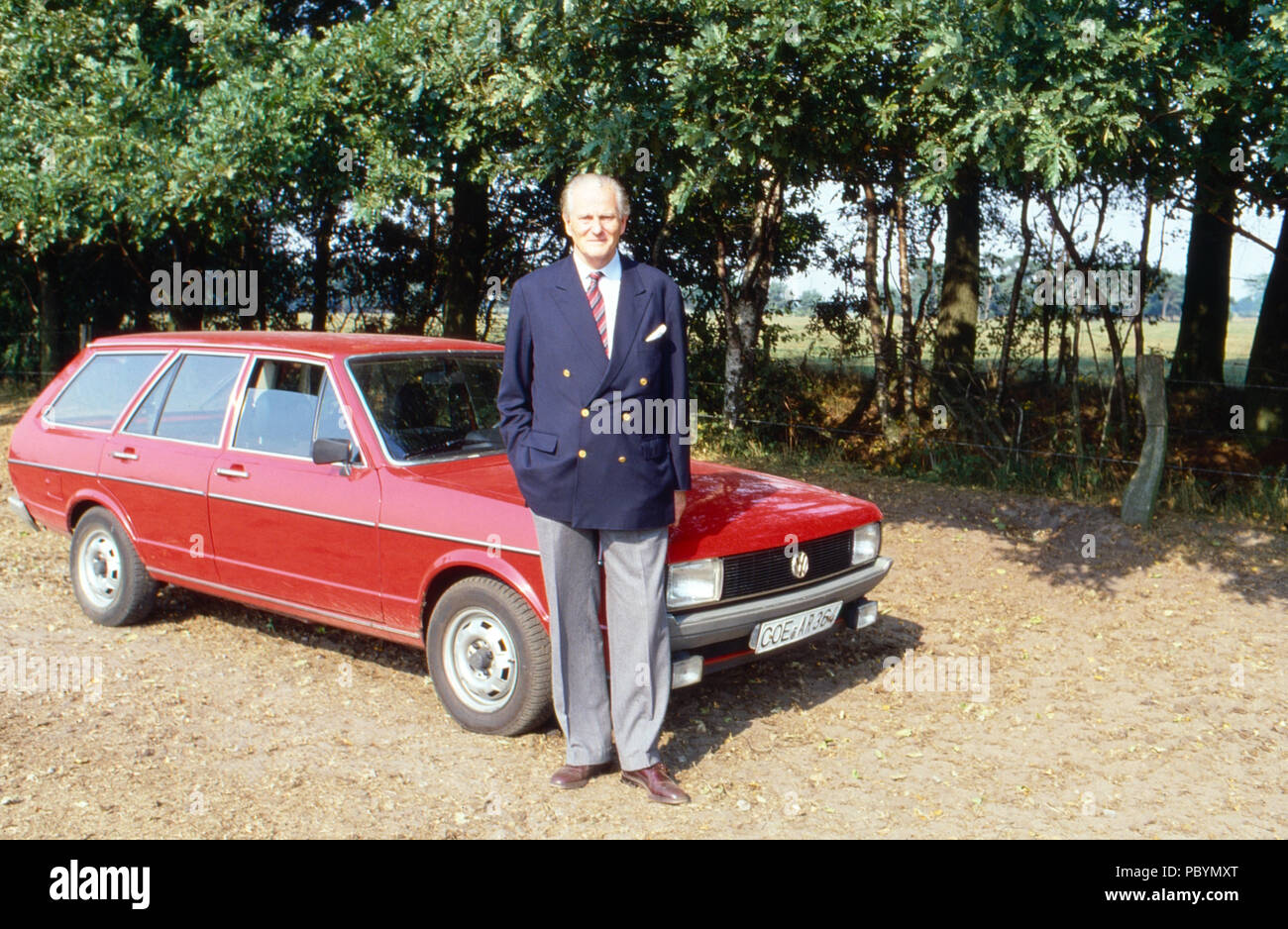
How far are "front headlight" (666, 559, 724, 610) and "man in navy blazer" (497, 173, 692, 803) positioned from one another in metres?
0.26

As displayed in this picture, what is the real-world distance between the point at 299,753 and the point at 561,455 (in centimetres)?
181

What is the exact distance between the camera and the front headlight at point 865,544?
5.70 metres

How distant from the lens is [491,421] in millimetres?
5914

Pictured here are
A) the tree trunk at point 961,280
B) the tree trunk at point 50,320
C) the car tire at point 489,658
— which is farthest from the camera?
the tree trunk at point 50,320

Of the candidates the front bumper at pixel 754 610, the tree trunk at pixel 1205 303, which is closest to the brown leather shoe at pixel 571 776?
the front bumper at pixel 754 610

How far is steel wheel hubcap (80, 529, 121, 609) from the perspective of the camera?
22.0 feet

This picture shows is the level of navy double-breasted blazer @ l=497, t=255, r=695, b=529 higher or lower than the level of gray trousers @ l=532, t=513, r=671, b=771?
higher

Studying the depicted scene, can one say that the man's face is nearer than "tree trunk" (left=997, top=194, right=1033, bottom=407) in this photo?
Yes

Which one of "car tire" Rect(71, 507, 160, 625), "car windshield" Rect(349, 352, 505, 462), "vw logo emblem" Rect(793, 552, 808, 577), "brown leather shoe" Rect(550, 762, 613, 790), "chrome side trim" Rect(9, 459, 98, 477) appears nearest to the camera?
"brown leather shoe" Rect(550, 762, 613, 790)

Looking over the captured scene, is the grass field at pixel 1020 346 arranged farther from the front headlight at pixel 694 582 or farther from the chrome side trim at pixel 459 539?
the chrome side trim at pixel 459 539

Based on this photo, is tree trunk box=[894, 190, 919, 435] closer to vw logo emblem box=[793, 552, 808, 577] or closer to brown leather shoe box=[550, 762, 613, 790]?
vw logo emblem box=[793, 552, 808, 577]

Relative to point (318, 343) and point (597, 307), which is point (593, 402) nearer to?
point (597, 307)

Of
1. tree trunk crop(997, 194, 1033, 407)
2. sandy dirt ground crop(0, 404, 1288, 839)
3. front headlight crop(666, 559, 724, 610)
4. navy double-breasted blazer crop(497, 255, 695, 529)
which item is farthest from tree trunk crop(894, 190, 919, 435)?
navy double-breasted blazer crop(497, 255, 695, 529)
